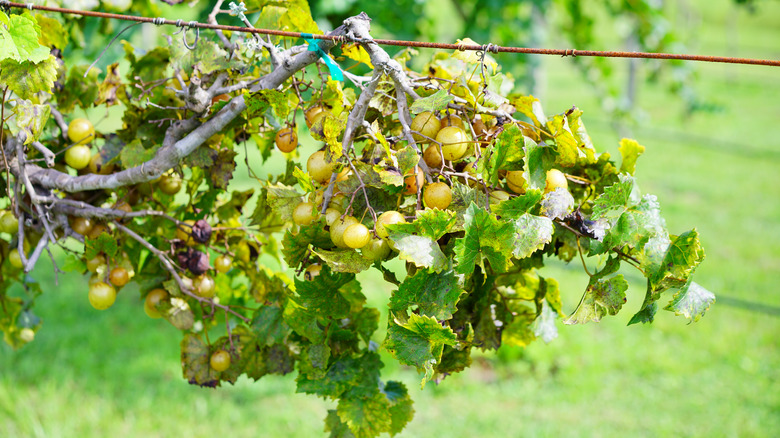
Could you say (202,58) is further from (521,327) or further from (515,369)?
(515,369)

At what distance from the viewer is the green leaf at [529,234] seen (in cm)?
77

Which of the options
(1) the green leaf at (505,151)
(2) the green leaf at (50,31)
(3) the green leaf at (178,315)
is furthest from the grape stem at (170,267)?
(1) the green leaf at (505,151)

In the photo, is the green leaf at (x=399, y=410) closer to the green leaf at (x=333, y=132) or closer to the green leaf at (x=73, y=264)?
the green leaf at (x=333, y=132)

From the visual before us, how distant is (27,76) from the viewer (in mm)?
1008

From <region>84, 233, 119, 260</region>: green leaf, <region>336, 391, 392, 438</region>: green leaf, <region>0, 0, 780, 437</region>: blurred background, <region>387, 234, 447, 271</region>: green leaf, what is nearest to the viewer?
<region>387, 234, 447, 271</region>: green leaf

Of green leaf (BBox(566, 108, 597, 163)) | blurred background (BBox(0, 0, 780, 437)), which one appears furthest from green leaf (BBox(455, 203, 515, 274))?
blurred background (BBox(0, 0, 780, 437))

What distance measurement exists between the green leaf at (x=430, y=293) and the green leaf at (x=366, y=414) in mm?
258

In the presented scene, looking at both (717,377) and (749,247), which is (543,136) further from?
(749,247)

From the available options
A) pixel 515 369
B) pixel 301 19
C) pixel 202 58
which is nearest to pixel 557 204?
pixel 301 19

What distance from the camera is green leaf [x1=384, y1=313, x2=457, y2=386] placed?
77 centimetres

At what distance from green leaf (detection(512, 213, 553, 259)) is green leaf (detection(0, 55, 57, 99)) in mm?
764

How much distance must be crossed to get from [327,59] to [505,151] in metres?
0.28

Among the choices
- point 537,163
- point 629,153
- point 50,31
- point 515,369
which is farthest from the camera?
point 515,369

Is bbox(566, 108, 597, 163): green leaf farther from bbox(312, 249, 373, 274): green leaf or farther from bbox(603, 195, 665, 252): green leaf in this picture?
bbox(312, 249, 373, 274): green leaf
